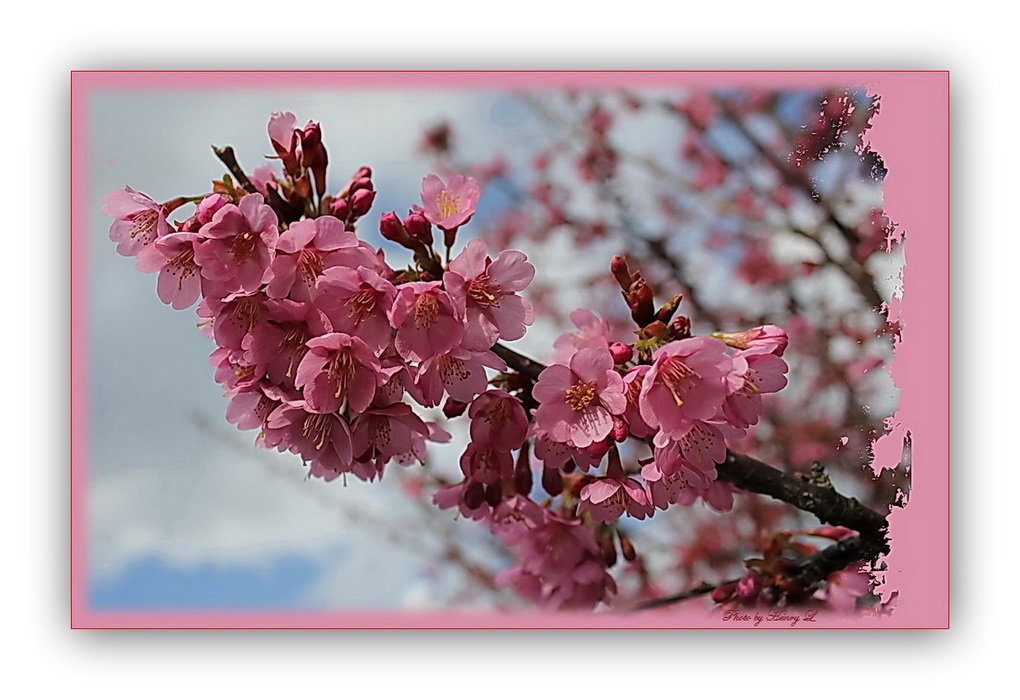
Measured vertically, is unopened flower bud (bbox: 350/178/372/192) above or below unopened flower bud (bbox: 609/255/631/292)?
above

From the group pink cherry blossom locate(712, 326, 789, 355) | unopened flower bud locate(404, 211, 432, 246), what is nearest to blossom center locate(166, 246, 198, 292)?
unopened flower bud locate(404, 211, 432, 246)

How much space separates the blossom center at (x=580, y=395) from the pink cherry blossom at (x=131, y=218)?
0.48 meters

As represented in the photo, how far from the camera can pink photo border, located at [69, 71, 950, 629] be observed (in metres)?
1.44

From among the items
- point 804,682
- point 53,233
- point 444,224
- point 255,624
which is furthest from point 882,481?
point 53,233

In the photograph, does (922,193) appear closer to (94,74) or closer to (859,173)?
(859,173)

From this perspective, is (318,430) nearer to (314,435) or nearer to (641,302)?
(314,435)

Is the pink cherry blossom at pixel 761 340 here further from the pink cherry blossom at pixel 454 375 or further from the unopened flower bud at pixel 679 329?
the pink cherry blossom at pixel 454 375

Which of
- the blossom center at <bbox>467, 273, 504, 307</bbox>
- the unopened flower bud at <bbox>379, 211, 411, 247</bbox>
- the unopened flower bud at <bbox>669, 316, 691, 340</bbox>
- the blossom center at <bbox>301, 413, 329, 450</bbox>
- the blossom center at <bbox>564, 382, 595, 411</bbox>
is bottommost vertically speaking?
the blossom center at <bbox>301, 413, 329, 450</bbox>

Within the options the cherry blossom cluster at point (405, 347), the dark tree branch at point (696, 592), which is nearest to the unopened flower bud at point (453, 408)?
the cherry blossom cluster at point (405, 347)

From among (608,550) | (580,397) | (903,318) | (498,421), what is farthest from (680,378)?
(903,318)

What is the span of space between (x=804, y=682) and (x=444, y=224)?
0.99m

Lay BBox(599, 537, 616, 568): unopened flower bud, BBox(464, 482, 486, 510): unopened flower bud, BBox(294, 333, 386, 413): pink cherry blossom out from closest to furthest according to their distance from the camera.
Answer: BBox(294, 333, 386, 413): pink cherry blossom < BBox(464, 482, 486, 510): unopened flower bud < BBox(599, 537, 616, 568): unopened flower bud

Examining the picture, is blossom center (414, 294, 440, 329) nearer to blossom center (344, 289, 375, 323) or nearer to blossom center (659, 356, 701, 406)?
blossom center (344, 289, 375, 323)

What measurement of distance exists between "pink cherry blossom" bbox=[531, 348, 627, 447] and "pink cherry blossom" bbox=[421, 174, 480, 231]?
0.63 ft
